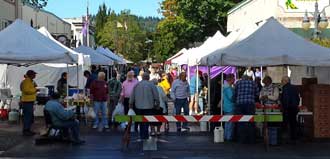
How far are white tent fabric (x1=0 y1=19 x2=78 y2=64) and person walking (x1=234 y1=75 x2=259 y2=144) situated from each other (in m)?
4.45

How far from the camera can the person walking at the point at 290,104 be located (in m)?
16.3

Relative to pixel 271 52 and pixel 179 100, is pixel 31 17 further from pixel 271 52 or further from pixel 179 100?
pixel 271 52

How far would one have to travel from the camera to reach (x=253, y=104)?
15836 mm

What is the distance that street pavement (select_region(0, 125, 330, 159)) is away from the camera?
13913 mm

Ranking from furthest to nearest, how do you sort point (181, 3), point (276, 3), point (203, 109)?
point (181, 3) → point (276, 3) → point (203, 109)

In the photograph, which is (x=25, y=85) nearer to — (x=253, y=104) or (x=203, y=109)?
(x=253, y=104)

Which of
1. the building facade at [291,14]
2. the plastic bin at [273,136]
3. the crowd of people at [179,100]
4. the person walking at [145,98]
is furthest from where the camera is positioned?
the building facade at [291,14]

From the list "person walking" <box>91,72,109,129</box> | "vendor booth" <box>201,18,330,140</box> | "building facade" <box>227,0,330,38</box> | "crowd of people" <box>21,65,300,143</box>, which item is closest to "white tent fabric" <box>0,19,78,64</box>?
"crowd of people" <box>21,65,300,143</box>

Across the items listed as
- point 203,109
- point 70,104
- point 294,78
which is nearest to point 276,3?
point 294,78

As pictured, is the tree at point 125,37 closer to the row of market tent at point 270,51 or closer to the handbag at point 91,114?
the handbag at point 91,114

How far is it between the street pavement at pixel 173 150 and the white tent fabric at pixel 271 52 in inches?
78.0

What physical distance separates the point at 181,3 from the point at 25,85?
3924 centimetres

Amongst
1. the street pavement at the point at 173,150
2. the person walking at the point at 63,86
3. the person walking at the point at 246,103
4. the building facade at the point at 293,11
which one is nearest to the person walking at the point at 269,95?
the person walking at the point at 246,103

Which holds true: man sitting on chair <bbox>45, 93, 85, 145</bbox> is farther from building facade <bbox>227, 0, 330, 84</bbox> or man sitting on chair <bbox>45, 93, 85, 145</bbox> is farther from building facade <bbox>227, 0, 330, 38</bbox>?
building facade <bbox>227, 0, 330, 38</bbox>
